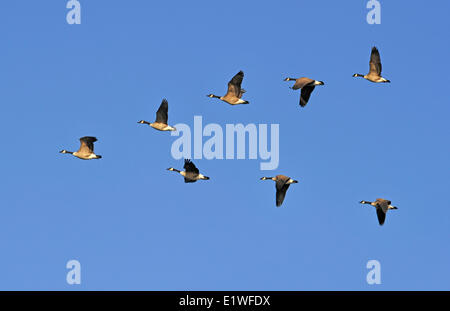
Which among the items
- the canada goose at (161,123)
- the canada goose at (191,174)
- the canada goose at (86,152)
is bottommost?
the canada goose at (191,174)

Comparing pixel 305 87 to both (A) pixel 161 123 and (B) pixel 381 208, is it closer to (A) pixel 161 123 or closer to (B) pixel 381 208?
(B) pixel 381 208

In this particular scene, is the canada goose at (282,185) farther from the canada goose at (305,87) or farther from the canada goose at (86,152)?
the canada goose at (86,152)

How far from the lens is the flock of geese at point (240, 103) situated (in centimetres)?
4491

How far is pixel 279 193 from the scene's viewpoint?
45.4m

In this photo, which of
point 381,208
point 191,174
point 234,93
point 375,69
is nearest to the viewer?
point 381,208

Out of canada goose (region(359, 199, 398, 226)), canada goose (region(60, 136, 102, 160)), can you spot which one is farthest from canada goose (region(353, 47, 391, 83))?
canada goose (region(60, 136, 102, 160))

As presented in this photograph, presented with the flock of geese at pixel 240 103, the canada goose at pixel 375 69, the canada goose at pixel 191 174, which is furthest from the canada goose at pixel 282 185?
the canada goose at pixel 375 69

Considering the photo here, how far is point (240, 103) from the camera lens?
46.8 metres

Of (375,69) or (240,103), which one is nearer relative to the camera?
(240,103)

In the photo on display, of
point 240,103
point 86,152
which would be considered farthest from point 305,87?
point 86,152

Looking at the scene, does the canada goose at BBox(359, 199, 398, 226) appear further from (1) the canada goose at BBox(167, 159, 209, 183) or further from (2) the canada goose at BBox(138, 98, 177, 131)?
(2) the canada goose at BBox(138, 98, 177, 131)
